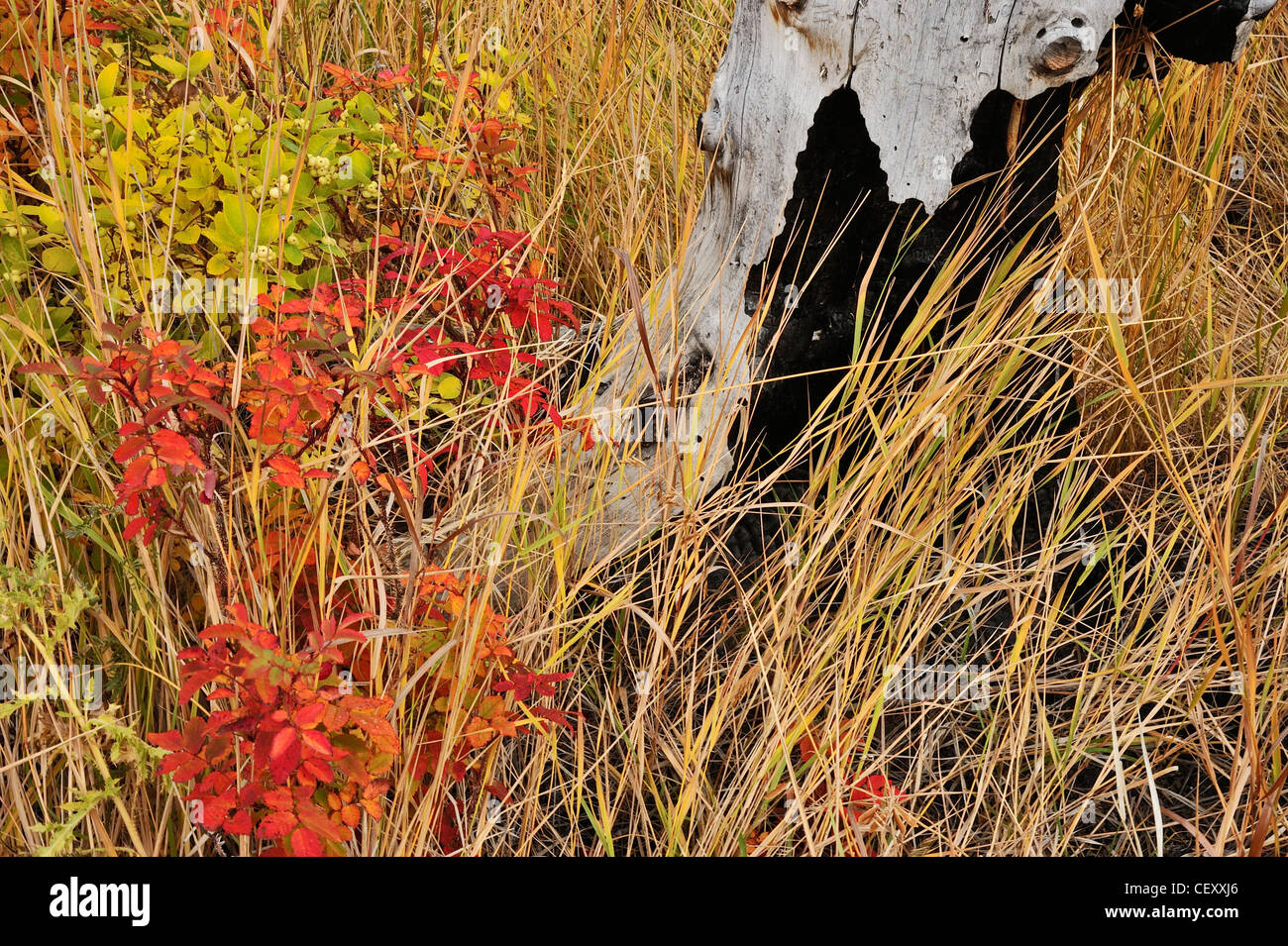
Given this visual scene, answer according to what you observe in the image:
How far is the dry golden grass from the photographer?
137 centimetres

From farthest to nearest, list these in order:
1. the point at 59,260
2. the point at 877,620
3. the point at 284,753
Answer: the point at 877,620 < the point at 59,260 < the point at 284,753

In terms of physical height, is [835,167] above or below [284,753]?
above

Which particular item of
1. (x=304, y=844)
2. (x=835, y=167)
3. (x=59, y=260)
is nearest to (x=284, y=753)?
(x=304, y=844)

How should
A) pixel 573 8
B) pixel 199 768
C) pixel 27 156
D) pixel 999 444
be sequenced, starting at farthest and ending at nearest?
1. pixel 573 8
2. pixel 999 444
3. pixel 27 156
4. pixel 199 768

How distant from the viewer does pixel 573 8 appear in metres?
2.42

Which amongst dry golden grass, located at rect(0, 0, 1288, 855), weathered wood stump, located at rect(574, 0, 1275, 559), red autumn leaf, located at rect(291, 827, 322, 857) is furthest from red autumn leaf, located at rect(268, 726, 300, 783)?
weathered wood stump, located at rect(574, 0, 1275, 559)

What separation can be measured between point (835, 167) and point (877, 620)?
2.48 feet

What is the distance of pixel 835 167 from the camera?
173cm

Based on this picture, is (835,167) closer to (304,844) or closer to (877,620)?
(877,620)

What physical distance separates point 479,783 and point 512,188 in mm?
1196

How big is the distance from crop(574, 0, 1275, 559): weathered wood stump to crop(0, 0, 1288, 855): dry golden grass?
0.08 metres
